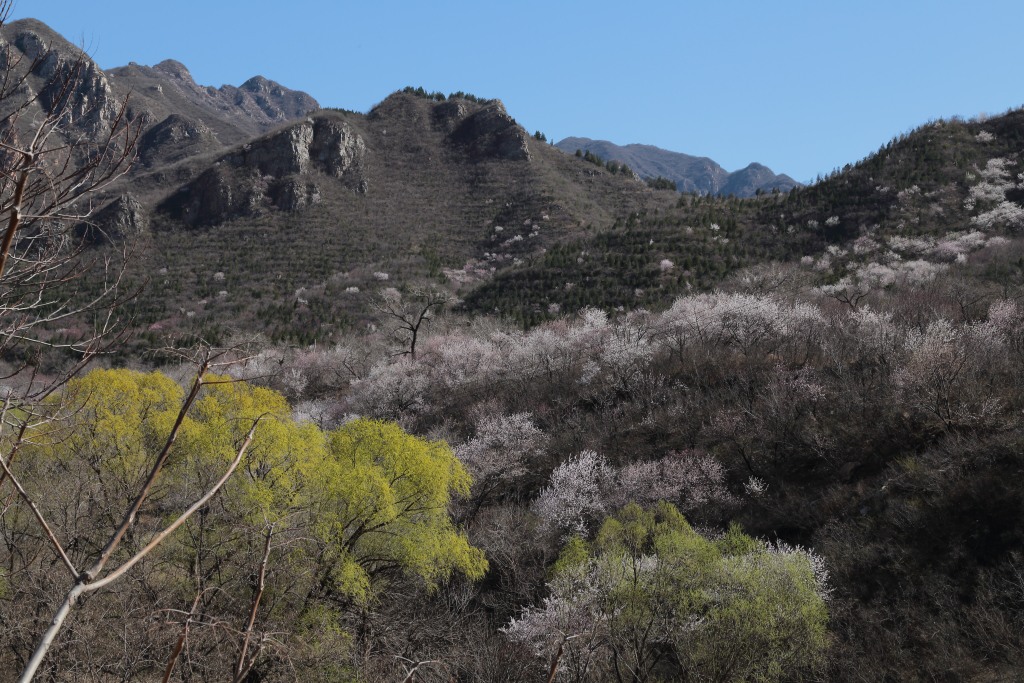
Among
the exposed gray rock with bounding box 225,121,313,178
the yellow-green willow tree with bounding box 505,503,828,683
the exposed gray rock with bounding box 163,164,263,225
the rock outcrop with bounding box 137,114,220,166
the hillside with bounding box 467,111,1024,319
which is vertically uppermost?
the rock outcrop with bounding box 137,114,220,166

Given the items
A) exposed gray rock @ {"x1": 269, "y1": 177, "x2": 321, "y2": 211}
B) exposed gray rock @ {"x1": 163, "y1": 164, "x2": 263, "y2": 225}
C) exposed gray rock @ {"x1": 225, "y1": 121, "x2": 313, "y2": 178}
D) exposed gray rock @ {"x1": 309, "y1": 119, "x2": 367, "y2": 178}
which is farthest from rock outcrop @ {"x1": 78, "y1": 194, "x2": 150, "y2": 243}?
exposed gray rock @ {"x1": 309, "y1": 119, "x2": 367, "y2": 178}

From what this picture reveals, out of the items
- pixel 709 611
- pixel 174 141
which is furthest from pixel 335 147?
pixel 709 611

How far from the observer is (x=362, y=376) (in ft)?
163

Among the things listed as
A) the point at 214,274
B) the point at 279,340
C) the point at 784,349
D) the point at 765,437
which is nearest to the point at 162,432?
the point at 765,437

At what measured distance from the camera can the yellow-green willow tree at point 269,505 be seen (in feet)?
49.3

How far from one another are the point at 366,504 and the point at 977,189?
205ft

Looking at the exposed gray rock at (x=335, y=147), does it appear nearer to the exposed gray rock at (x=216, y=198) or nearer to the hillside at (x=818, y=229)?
the exposed gray rock at (x=216, y=198)

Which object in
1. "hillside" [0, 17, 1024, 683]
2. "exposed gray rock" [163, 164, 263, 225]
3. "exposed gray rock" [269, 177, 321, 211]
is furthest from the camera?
"exposed gray rock" [269, 177, 321, 211]

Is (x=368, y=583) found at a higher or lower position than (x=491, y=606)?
higher

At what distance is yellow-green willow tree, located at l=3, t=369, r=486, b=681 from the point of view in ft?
49.3

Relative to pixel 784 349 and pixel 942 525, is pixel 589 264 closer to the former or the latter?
pixel 784 349

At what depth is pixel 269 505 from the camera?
651 inches

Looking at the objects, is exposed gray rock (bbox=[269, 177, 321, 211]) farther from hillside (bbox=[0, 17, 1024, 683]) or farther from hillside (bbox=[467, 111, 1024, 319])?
hillside (bbox=[467, 111, 1024, 319])

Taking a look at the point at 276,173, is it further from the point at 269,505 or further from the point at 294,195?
the point at 269,505
